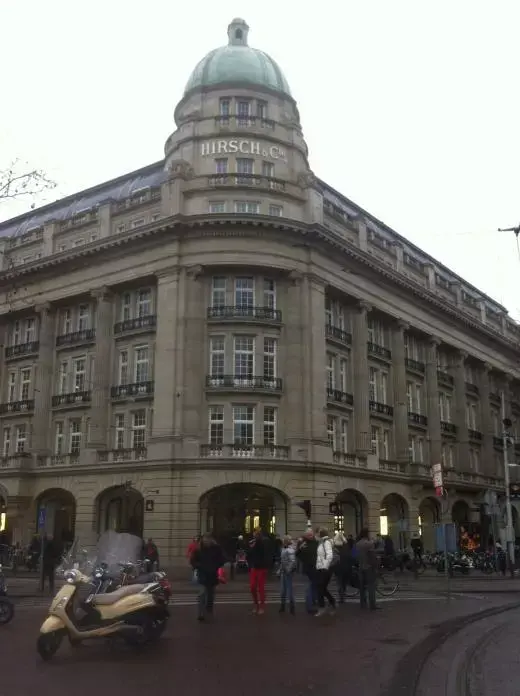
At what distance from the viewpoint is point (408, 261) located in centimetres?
5488

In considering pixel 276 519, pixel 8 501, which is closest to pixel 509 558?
pixel 276 519

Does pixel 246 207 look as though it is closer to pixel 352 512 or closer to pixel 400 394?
pixel 400 394

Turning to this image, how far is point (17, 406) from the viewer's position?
152 ft

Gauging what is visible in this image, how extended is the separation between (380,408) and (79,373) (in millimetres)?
20217

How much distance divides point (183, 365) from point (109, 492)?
353 inches

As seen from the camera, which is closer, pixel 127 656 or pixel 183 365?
pixel 127 656

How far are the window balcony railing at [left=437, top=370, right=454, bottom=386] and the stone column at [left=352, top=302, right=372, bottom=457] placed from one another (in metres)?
11.9

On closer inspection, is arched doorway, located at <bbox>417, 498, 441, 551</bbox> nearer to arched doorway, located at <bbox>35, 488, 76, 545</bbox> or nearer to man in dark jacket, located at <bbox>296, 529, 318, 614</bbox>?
arched doorway, located at <bbox>35, 488, 76, 545</bbox>

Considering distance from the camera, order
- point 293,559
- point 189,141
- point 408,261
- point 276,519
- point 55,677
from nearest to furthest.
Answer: point 55,677 < point 293,559 < point 276,519 < point 189,141 < point 408,261

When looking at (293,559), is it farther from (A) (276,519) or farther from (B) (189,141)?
(B) (189,141)

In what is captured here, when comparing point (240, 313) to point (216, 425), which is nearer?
point (216, 425)

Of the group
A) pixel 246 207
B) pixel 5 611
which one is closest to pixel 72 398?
pixel 246 207

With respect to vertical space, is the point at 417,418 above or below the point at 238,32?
below

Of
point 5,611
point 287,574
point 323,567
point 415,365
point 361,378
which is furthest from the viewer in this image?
point 415,365
